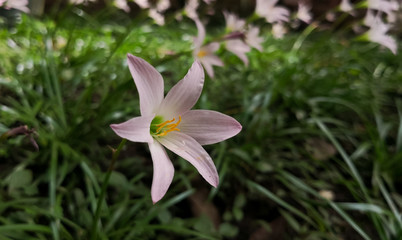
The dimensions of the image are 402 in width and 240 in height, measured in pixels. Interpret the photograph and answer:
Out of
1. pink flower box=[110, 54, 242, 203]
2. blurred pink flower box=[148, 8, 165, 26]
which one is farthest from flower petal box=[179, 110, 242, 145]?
blurred pink flower box=[148, 8, 165, 26]

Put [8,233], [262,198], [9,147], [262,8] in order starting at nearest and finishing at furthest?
[8,233]
[9,147]
[262,198]
[262,8]

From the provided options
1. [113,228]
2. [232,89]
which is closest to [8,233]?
[113,228]

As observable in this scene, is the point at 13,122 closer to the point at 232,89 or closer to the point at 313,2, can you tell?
the point at 232,89

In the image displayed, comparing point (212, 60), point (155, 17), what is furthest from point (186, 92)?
point (155, 17)

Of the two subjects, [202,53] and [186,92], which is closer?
[186,92]

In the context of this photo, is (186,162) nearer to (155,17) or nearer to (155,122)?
(155,122)

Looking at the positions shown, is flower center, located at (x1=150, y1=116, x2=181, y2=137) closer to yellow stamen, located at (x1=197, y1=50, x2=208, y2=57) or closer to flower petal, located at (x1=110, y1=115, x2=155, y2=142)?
flower petal, located at (x1=110, y1=115, x2=155, y2=142)

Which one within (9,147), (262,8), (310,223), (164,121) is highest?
(262,8)
